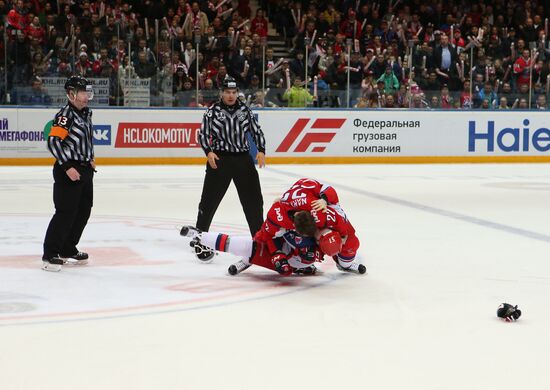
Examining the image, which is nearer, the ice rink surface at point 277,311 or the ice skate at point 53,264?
the ice rink surface at point 277,311

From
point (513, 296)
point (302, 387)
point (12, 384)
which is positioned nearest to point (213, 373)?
point (302, 387)

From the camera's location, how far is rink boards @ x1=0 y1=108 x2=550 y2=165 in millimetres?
16047

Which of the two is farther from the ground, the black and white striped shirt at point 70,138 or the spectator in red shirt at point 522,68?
the spectator in red shirt at point 522,68

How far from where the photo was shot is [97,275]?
570 centimetres

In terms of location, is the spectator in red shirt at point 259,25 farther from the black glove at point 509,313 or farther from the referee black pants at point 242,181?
the black glove at point 509,313

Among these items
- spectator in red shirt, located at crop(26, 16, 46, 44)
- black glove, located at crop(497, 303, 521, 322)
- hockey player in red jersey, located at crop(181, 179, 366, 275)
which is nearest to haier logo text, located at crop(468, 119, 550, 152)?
spectator in red shirt, located at crop(26, 16, 46, 44)

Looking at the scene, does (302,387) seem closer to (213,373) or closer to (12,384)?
(213,373)

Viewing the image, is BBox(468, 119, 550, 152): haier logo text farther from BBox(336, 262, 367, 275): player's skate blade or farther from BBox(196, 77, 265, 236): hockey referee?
BBox(336, 262, 367, 275): player's skate blade

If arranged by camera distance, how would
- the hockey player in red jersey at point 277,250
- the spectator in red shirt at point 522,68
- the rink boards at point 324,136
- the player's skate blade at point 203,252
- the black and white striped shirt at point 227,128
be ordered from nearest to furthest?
the hockey player in red jersey at point 277,250
the player's skate blade at point 203,252
the black and white striped shirt at point 227,128
the rink boards at point 324,136
the spectator in red shirt at point 522,68

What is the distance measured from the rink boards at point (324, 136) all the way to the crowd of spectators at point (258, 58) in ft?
0.91

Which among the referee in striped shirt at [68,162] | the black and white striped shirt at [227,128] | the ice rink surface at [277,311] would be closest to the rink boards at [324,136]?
the ice rink surface at [277,311]

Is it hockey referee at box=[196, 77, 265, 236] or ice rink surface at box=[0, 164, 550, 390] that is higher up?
hockey referee at box=[196, 77, 265, 236]

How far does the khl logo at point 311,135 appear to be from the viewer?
56.7 ft

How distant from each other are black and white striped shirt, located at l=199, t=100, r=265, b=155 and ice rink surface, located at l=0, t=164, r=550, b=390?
2.85ft
